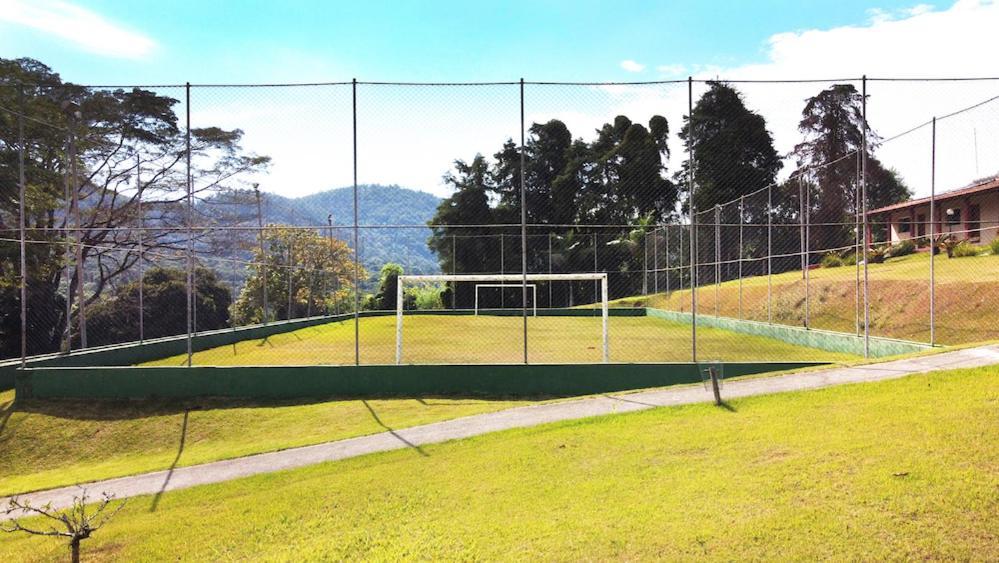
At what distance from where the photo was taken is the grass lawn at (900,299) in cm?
1144

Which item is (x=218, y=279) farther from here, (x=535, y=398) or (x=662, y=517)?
(x=662, y=517)

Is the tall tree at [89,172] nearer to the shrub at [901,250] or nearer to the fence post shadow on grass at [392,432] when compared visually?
the fence post shadow on grass at [392,432]

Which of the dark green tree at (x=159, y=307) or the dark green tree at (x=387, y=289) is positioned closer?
the dark green tree at (x=159, y=307)

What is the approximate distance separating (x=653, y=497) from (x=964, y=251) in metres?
18.3

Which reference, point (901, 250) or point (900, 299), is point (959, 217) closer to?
point (901, 250)

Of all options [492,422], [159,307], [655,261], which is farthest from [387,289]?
[492,422]

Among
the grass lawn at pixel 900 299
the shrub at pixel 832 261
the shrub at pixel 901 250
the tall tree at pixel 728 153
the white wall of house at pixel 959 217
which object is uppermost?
the tall tree at pixel 728 153

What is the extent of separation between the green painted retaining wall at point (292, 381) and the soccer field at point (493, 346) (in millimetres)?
2148

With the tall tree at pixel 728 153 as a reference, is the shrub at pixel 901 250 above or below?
below

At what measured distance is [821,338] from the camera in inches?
504

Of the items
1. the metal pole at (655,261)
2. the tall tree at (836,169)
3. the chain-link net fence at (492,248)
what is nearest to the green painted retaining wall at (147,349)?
the chain-link net fence at (492,248)

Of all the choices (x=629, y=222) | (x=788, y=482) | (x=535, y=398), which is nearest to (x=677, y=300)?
(x=629, y=222)

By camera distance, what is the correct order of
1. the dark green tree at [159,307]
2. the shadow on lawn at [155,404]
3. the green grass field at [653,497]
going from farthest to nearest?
the dark green tree at [159,307] < the shadow on lawn at [155,404] < the green grass field at [653,497]

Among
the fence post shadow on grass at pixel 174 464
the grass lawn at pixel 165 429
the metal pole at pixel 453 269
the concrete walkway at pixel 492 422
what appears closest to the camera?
the fence post shadow on grass at pixel 174 464
